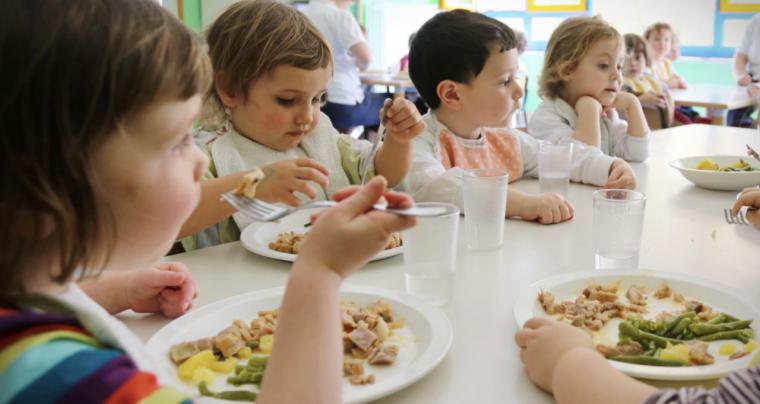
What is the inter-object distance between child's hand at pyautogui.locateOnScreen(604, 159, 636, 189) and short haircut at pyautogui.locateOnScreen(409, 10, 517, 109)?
1.52ft

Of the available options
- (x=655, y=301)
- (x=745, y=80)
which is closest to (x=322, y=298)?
(x=655, y=301)

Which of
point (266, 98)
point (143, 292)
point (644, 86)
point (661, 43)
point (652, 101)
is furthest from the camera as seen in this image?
point (661, 43)

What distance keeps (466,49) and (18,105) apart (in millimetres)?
1572

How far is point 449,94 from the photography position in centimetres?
197

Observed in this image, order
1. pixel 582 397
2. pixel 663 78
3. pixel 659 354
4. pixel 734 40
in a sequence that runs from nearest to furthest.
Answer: pixel 582 397, pixel 659 354, pixel 663 78, pixel 734 40

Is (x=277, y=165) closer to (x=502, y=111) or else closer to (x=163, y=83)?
(x=163, y=83)

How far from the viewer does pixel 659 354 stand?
2.70 feet

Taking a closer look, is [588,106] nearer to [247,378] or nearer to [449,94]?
[449,94]

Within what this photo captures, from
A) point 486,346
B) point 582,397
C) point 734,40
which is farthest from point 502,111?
point 734,40

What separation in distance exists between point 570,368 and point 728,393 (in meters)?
0.15

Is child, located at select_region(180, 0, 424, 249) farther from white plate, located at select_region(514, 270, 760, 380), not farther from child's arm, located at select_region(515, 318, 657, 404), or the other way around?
child's arm, located at select_region(515, 318, 657, 404)

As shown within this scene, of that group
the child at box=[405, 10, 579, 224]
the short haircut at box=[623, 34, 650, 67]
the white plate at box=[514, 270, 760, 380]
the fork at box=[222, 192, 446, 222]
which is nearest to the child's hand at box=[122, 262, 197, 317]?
the fork at box=[222, 192, 446, 222]

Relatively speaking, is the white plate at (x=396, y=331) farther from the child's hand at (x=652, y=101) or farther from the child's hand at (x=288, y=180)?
the child's hand at (x=652, y=101)

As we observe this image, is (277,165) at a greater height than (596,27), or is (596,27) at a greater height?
(596,27)
